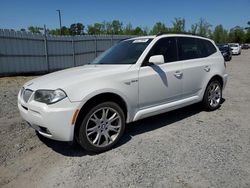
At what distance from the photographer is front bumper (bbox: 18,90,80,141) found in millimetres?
3104

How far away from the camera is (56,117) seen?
10.2ft

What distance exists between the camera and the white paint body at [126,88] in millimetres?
3154

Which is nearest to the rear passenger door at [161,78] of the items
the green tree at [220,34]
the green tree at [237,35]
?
the green tree at [220,34]

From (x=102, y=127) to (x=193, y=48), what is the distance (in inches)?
108

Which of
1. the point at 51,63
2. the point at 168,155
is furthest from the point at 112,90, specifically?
the point at 51,63

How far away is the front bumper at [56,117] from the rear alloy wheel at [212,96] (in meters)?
3.26

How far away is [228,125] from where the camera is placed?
4.58 m

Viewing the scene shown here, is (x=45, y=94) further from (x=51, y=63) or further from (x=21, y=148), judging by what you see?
(x=51, y=63)

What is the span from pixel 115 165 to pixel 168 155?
31.6 inches

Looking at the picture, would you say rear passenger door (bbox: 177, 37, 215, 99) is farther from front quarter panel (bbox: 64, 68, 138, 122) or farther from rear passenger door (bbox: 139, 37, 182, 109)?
front quarter panel (bbox: 64, 68, 138, 122)

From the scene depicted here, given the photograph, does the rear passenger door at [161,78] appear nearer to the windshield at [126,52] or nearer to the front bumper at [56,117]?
the windshield at [126,52]

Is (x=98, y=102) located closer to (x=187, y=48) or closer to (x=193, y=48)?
(x=187, y=48)

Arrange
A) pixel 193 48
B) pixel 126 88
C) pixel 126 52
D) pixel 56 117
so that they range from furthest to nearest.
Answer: pixel 193 48, pixel 126 52, pixel 126 88, pixel 56 117

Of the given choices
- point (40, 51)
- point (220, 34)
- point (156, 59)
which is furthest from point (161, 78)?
point (220, 34)
